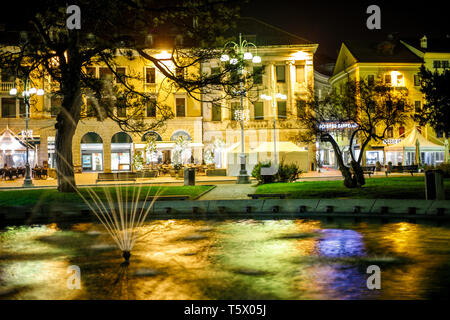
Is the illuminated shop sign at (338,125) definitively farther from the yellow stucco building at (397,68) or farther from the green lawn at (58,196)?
the yellow stucco building at (397,68)

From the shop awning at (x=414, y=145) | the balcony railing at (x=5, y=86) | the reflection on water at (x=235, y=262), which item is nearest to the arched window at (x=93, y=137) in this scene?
the balcony railing at (x=5, y=86)

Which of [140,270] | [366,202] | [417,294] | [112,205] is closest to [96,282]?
[140,270]

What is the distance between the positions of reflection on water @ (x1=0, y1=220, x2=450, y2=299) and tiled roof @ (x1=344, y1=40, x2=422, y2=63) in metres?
46.9

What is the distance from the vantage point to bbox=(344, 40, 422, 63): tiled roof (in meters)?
55.8

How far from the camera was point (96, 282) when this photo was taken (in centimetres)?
730

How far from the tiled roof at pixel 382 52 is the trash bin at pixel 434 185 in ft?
136

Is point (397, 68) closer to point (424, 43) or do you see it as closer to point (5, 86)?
point (424, 43)

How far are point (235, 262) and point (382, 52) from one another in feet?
177

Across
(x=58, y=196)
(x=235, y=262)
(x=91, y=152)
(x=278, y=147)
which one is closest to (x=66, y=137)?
(x=58, y=196)

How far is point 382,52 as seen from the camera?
2239 inches

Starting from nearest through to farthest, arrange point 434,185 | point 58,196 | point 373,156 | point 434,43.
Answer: point 434,185
point 58,196
point 373,156
point 434,43

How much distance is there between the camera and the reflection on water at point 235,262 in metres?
6.69
